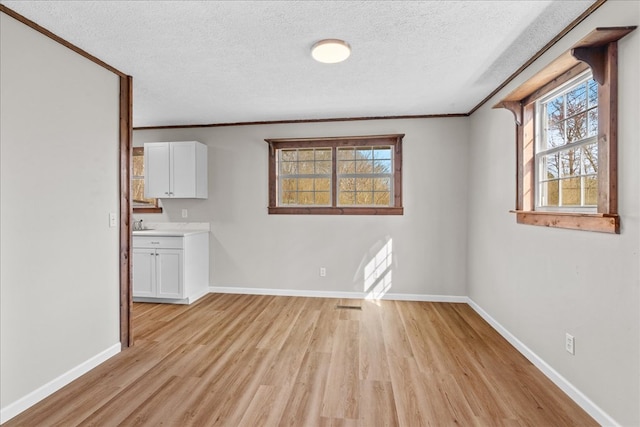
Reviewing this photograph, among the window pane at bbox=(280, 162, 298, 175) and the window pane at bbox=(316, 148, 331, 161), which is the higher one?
the window pane at bbox=(316, 148, 331, 161)

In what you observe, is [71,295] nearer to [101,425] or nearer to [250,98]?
[101,425]

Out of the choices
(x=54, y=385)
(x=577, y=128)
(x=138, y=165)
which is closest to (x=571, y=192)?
(x=577, y=128)

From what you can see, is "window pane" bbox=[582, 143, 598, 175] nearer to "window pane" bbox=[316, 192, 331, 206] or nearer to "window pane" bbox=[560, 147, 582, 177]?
"window pane" bbox=[560, 147, 582, 177]

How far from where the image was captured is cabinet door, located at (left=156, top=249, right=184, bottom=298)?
12.6ft

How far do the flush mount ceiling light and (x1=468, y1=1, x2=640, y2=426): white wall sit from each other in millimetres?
1480

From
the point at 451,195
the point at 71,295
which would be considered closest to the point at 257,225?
the point at 71,295

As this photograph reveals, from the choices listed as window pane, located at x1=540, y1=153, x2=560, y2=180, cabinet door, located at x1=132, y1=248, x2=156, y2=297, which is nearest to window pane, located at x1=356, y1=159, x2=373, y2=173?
window pane, located at x1=540, y1=153, x2=560, y2=180

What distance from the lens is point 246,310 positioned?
369 cm

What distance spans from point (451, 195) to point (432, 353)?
7.00 feet

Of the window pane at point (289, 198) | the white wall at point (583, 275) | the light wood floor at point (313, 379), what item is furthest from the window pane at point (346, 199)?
the white wall at point (583, 275)

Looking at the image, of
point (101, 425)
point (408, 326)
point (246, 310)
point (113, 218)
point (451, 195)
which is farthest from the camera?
point (451, 195)

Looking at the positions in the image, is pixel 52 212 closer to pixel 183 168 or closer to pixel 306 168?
pixel 183 168

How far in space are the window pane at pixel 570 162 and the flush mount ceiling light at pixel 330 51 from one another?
68.8 inches

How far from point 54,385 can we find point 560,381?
341 cm
